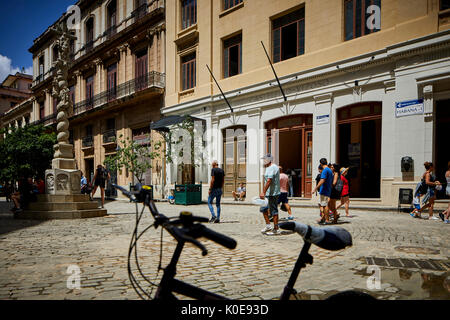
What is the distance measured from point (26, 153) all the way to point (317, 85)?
73.8 ft

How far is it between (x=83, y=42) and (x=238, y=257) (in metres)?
30.3

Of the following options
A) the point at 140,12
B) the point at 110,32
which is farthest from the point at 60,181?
the point at 110,32

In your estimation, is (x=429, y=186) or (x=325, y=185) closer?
(x=325, y=185)

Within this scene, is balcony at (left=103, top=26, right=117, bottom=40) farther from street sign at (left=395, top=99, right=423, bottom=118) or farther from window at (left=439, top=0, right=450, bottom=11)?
window at (left=439, top=0, right=450, bottom=11)

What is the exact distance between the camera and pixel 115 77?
2531cm

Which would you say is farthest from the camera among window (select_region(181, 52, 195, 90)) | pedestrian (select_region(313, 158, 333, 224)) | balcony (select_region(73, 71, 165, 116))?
balcony (select_region(73, 71, 165, 116))

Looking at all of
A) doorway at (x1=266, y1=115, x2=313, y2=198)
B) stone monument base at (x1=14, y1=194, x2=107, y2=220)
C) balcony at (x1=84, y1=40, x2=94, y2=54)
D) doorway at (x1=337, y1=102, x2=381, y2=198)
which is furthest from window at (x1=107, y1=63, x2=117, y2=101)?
doorway at (x1=337, y1=102, x2=381, y2=198)

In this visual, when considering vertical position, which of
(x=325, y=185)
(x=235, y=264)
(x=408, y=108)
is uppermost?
(x=408, y=108)

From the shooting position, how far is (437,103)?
11203 millimetres

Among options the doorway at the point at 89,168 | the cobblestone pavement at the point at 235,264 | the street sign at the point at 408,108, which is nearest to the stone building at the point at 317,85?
the street sign at the point at 408,108

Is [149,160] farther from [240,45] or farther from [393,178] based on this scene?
[393,178]

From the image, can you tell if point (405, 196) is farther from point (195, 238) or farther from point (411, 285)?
point (195, 238)

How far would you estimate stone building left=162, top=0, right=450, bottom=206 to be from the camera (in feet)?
36.2
